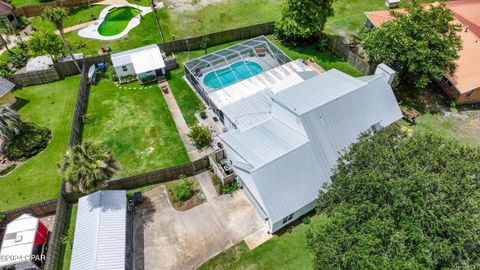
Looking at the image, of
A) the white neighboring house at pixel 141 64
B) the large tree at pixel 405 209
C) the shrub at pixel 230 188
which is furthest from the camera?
the white neighboring house at pixel 141 64

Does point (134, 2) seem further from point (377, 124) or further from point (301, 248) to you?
point (301, 248)

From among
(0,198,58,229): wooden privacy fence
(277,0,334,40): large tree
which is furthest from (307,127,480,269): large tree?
(277,0,334,40): large tree

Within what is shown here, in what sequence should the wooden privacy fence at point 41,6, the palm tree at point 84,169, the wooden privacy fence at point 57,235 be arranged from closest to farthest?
the wooden privacy fence at point 57,235 → the palm tree at point 84,169 → the wooden privacy fence at point 41,6

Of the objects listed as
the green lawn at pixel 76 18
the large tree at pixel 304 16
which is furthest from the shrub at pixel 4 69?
the large tree at pixel 304 16

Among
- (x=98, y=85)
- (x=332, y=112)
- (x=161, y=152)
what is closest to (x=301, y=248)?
(x=332, y=112)

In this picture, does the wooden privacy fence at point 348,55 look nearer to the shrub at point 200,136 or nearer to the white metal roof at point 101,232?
the shrub at point 200,136
